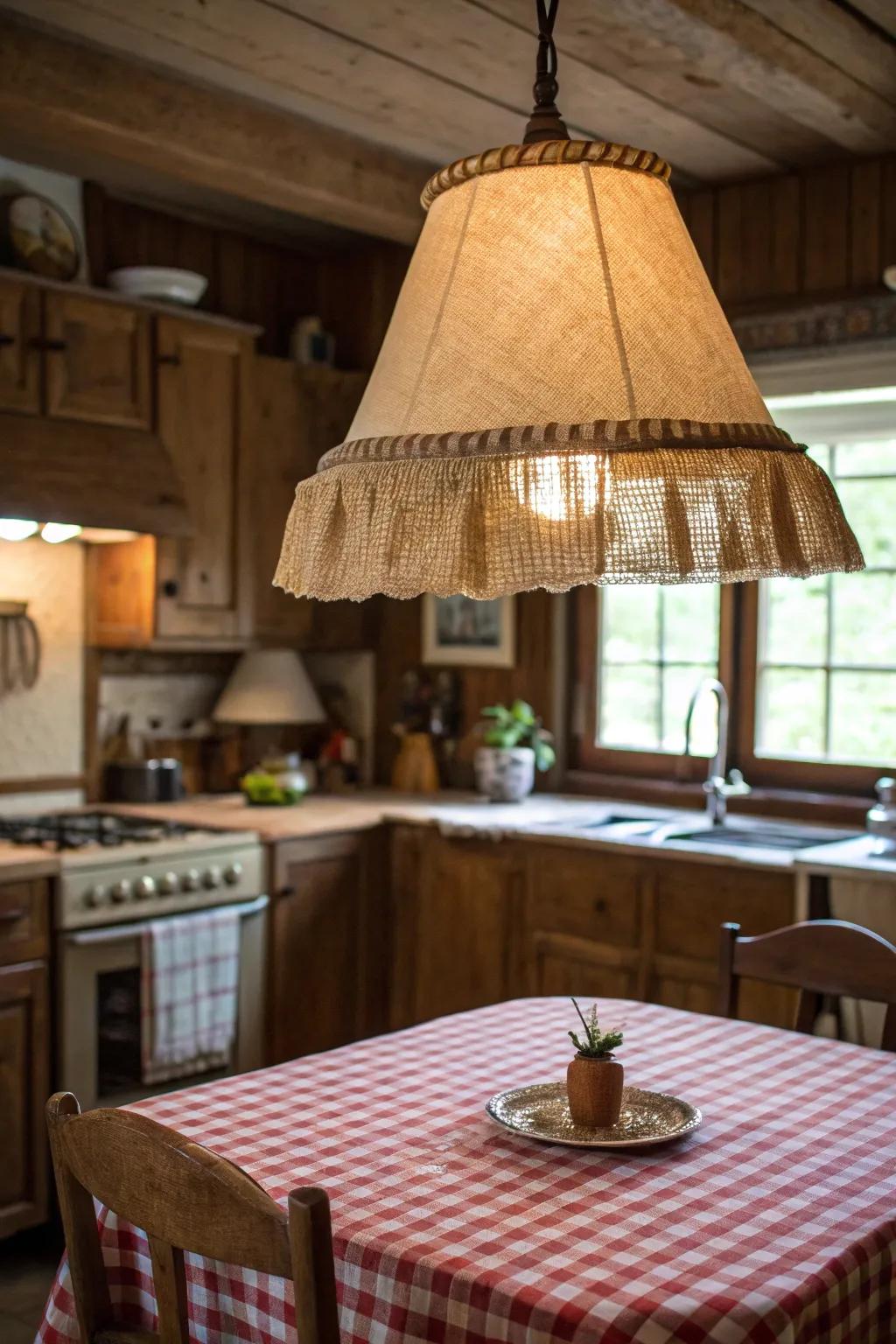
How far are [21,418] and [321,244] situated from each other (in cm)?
160

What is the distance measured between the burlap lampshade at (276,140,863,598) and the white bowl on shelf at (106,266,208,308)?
272 centimetres

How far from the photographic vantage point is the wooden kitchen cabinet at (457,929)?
4.00m

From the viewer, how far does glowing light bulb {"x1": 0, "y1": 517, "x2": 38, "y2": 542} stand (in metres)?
3.79

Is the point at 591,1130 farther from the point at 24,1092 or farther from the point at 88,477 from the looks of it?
the point at 88,477

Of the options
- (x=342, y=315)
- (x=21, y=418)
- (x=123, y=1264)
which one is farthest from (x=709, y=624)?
(x=123, y=1264)

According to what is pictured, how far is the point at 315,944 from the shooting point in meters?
4.13

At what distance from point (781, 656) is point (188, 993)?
193 cm

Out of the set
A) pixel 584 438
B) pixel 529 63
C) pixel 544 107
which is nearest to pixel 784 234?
pixel 529 63

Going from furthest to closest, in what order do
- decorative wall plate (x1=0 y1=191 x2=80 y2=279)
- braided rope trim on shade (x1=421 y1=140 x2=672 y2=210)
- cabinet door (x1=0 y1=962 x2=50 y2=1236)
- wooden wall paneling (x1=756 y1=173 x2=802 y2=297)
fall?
wooden wall paneling (x1=756 y1=173 x2=802 y2=297) < decorative wall plate (x1=0 y1=191 x2=80 y2=279) < cabinet door (x1=0 y1=962 x2=50 y2=1236) < braided rope trim on shade (x1=421 y1=140 x2=672 y2=210)

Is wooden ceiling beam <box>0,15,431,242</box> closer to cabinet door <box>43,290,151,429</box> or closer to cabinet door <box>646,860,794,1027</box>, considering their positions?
cabinet door <box>43,290,151,429</box>

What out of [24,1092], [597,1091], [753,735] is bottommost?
[24,1092]

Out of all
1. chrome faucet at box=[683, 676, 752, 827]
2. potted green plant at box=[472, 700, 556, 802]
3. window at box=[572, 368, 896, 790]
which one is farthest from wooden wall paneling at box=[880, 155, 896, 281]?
potted green plant at box=[472, 700, 556, 802]

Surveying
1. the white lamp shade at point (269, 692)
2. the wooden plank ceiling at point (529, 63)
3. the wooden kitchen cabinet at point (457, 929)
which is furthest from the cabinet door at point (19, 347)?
the wooden kitchen cabinet at point (457, 929)

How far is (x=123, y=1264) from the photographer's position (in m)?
1.70
